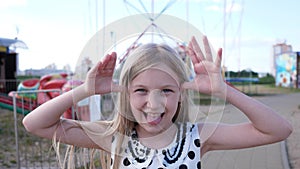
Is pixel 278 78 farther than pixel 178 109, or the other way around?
pixel 278 78

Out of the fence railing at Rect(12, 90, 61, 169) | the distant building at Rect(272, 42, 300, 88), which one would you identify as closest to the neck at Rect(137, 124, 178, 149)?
the fence railing at Rect(12, 90, 61, 169)

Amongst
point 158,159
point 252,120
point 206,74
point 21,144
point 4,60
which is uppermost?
point 4,60

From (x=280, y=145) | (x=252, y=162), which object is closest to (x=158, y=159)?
(x=252, y=162)

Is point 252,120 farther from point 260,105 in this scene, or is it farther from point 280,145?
point 280,145

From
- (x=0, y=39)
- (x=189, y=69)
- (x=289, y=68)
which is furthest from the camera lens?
(x=289, y=68)

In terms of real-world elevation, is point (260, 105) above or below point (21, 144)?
above

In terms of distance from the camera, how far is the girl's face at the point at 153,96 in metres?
1.34

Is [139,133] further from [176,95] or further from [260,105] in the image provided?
[260,105]

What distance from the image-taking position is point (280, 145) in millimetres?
6012

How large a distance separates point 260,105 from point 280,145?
493 cm

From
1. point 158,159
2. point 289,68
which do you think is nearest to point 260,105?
point 158,159

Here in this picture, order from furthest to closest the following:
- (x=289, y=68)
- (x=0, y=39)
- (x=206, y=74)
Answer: (x=289, y=68) < (x=0, y=39) < (x=206, y=74)

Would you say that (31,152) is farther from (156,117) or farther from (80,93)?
(156,117)

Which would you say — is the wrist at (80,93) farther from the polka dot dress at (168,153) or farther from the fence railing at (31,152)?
the fence railing at (31,152)
